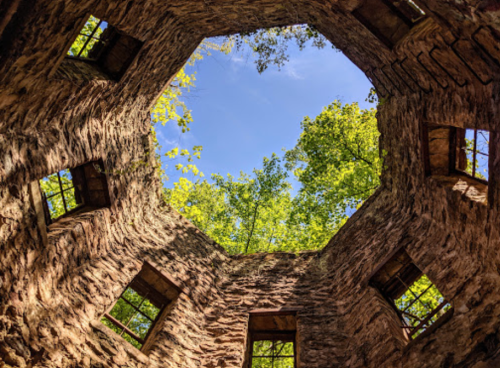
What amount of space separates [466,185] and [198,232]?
6143 mm

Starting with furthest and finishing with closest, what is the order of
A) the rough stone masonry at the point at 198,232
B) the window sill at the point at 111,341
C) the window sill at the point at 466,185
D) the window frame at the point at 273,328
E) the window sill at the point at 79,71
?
1. the window frame at the point at 273,328
2. the window sill at the point at 79,71
3. the window sill at the point at 111,341
4. the window sill at the point at 466,185
5. the rough stone masonry at the point at 198,232

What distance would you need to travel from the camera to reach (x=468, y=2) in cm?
324

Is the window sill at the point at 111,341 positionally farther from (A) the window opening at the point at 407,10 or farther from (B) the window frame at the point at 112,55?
(A) the window opening at the point at 407,10

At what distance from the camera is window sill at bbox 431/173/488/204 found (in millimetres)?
4961

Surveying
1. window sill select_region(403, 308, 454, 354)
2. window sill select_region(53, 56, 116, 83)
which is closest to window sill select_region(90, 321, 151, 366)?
window sill select_region(53, 56, 116, 83)

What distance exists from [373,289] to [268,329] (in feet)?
8.09

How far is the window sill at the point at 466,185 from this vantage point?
4.96 meters

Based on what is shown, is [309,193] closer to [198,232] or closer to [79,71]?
[198,232]

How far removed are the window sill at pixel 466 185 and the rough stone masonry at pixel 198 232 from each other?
1.3 inches

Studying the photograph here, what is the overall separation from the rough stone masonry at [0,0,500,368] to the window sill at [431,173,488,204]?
32 mm

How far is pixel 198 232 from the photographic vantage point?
29.5ft

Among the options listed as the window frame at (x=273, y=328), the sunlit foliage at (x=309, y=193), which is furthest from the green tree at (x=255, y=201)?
the window frame at (x=273, y=328)

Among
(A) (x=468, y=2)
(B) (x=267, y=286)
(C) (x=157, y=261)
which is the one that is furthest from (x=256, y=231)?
(A) (x=468, y=2)

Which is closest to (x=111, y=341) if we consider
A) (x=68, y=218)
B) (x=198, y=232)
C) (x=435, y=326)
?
(x=68, y=218)
